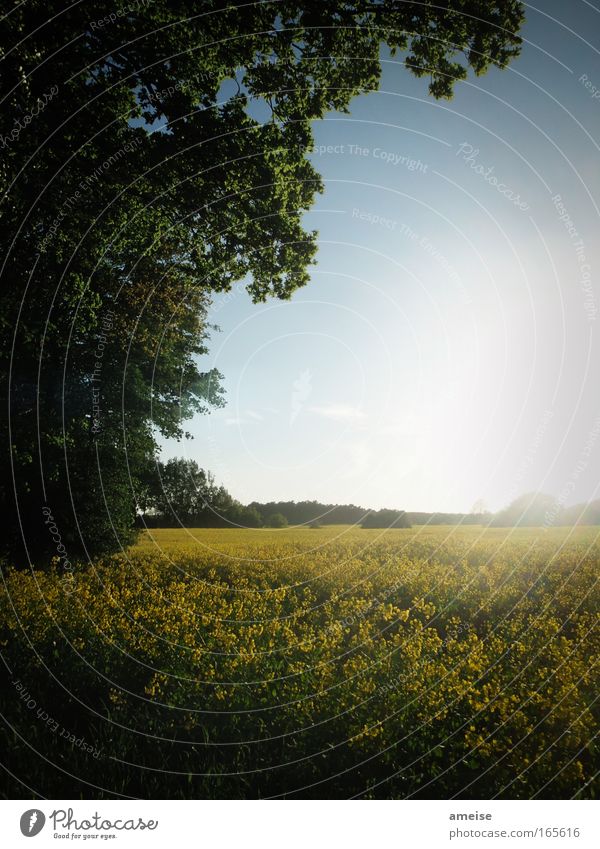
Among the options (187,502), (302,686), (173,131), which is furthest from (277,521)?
(173,131)

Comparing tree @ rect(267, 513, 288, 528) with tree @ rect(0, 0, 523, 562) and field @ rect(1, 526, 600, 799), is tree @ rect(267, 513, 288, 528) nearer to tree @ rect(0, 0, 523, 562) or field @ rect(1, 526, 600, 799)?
field @ rect(1, 526, 600, 799)

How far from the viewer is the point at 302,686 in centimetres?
674

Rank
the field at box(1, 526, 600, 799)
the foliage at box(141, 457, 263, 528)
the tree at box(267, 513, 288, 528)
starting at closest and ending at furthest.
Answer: the field at box(1, 526, 600, 799) < the foliage at box(141, 457, 263, 528) < the tree at box(267, 513, 288, 528)

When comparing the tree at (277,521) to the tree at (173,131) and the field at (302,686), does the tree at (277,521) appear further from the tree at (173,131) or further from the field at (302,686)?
the tree at (173,131)

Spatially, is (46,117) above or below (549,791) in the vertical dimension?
above

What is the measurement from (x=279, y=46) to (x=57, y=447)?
571 inches

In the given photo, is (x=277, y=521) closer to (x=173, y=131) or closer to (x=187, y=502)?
(x=187, y=502)

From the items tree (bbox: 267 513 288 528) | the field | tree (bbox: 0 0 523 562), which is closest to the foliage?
tree (bbox: 267 513 288 528)

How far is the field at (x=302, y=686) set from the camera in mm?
5352

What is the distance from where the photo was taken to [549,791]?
5133 mm

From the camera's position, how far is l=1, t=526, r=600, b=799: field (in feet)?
17.6

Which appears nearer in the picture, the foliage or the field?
the field
